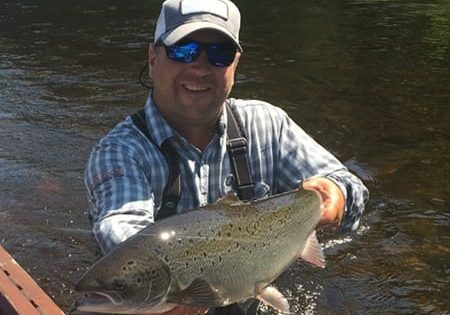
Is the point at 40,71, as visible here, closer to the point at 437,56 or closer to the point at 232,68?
the point at 437,56

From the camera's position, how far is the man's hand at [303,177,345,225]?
3510mm

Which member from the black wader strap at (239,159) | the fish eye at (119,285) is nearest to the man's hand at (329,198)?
the black wader strap at (239,159)

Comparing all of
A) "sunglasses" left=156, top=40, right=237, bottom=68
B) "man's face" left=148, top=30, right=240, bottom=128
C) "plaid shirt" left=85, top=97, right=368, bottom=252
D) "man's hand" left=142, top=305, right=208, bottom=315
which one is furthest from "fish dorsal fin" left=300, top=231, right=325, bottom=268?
"sunglasses" left=156, top=40, right=237, bottom=68

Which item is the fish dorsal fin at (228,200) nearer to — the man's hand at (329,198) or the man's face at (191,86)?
the man's hand at (329,198)

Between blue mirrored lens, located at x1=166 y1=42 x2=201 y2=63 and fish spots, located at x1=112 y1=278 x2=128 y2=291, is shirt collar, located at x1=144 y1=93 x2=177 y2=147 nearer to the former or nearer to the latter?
blue mirrored lens, located at x1=166 y1=42 x2=201 y2=63

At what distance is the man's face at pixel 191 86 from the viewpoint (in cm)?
365

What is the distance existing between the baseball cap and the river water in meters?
2.64

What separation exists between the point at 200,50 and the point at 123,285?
155 centimetres

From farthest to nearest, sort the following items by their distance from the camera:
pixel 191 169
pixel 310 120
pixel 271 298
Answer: pixel 310 120
pixel 191 169
pixel 271 298

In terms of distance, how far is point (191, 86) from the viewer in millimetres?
3678

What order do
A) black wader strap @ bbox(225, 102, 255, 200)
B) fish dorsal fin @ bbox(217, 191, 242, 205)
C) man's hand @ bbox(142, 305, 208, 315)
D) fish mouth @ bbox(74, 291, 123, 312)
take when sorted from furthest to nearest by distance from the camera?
black wader strap @ bbox(225, 102, 255, 200) < fish dorsal fin @ bbox(217, 191, 242, 205) < man's hand @ bbox(142, 305, 208, 315) < fish mouth @ bbox(74, 291, 123, 312)

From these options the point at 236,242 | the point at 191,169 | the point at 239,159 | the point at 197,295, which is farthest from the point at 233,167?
the point at 197,295

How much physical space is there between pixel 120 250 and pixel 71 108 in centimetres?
829

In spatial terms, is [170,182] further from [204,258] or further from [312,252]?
[204,258]
